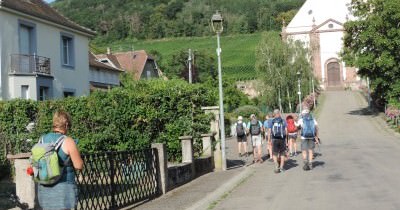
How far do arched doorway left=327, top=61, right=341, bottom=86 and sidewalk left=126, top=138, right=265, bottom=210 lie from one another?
66.3m

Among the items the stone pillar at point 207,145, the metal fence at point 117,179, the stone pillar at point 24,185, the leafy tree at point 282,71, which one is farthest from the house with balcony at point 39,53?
the leafy tree at point 282,71

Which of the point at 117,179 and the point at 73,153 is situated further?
the point at 117,179

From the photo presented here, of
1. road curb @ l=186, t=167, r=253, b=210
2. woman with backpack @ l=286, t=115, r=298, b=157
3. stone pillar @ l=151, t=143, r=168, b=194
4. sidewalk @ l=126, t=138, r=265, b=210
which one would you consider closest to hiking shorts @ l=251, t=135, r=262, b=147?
woman with backpack @ l=286, t=115, r=298, b=157

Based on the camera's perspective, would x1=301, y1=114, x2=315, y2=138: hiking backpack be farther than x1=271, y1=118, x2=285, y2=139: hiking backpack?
Yes

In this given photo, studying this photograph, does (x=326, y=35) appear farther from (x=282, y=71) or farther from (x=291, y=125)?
(x=291, y=125)

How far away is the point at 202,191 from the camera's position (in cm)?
1341

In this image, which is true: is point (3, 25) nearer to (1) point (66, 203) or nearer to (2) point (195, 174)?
(2) point (195, 174)

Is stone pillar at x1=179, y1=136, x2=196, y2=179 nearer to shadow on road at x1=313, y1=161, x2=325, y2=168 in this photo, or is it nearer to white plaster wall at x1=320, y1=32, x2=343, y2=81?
shadow on road at x1=313, y1=161, x2=325, y2=168

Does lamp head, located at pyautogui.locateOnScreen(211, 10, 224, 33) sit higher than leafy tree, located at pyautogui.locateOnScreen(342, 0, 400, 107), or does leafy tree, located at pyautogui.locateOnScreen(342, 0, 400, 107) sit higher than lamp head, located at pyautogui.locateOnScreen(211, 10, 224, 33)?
leafy tree, located at pyautogui.locateOnScreen(342, 0, 400, 107)

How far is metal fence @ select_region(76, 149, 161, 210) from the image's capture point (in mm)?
9570

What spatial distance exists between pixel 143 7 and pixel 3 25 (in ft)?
412

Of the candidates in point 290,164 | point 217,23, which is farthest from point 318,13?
point 290,164

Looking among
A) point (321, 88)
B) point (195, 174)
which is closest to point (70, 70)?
point (195, 174)

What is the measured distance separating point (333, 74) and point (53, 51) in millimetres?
60103
